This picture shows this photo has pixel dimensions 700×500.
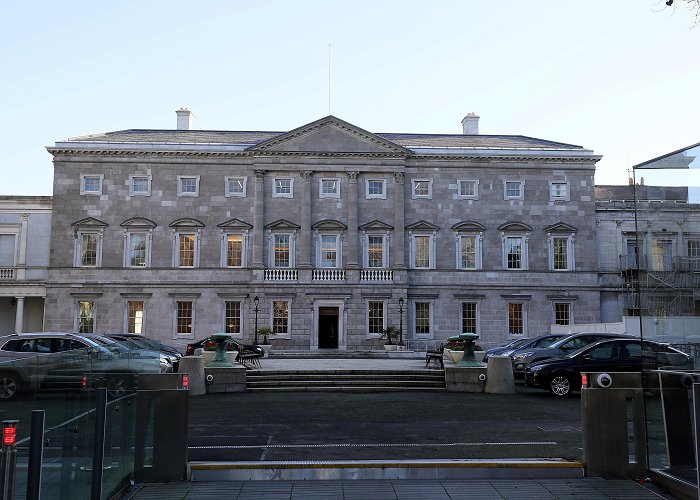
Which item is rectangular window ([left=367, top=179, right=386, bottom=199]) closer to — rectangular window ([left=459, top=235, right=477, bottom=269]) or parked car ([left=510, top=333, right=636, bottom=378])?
rectangular window ([left=459, top=235, right=477, bottom=269])

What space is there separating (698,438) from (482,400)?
11769 mm

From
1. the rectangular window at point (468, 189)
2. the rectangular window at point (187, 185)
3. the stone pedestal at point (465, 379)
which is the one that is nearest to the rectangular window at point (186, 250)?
the rectangular window at point (187, 185)

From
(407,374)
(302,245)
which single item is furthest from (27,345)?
(302,245)

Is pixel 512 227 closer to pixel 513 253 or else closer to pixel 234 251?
pixel 513 253

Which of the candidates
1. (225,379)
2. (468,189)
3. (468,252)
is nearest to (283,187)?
(468,189)

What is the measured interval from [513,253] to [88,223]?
2759 cm

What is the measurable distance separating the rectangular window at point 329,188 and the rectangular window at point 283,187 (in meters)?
1.95

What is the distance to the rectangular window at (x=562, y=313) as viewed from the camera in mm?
46594

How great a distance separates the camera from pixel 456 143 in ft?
163

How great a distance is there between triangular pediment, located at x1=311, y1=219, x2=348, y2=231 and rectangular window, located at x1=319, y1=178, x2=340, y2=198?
1776mm

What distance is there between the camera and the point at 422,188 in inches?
1852

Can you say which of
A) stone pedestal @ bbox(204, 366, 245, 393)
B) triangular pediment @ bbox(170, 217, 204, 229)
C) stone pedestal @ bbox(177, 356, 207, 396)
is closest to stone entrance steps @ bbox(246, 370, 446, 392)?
stone pedestal @ bbox(204, 366, 245, 393)

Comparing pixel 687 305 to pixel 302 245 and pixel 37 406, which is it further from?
pixel 302 245

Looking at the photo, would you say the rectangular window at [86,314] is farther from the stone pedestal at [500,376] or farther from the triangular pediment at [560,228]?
the stone pedestal at [500,376]
